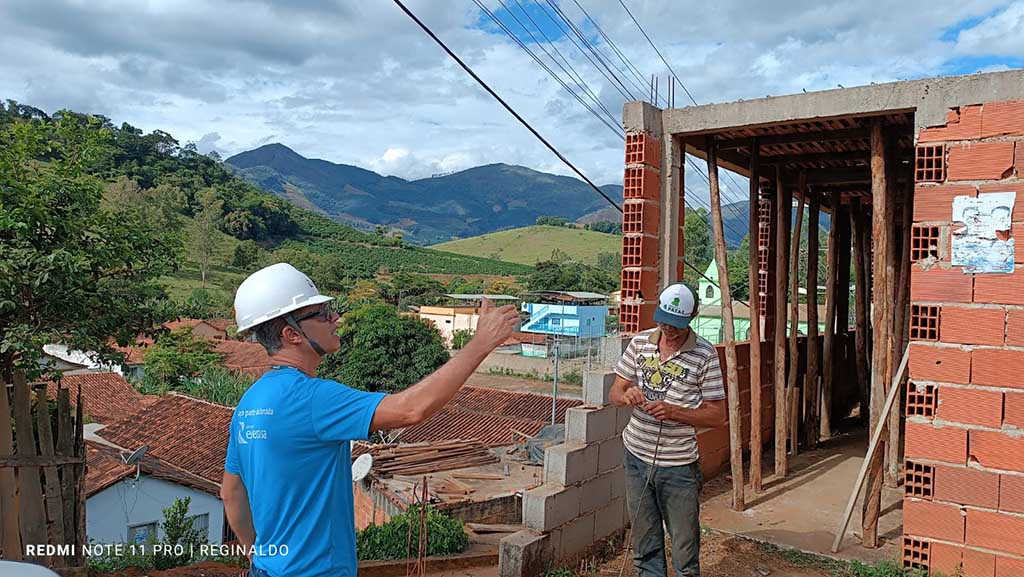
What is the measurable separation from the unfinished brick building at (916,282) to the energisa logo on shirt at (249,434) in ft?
9.29

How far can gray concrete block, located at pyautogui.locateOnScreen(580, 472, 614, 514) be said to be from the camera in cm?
516

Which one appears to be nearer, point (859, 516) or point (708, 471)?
point (859, 516)

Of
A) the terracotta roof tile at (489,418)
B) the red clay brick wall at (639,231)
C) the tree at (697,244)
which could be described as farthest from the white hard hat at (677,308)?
the tree at (697,244)

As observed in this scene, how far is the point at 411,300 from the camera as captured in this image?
54.4 metres

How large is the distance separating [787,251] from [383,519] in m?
6.86

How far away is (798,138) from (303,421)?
5799mm

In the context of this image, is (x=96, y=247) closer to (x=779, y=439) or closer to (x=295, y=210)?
(x=779, y=439)

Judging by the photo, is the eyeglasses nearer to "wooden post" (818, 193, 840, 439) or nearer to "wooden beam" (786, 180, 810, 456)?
"wooden beam" (786, 180, 810, 456)

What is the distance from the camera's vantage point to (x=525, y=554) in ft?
15.1

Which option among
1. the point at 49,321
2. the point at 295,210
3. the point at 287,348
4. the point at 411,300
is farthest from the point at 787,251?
the point at 295,210

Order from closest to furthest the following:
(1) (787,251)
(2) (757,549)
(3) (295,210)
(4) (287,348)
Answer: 1. (4) (287,348)
2. (2) (757,549)
3. (1) (787,251)
4. (3) (295,210)

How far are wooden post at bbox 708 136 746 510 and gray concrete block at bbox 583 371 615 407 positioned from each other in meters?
1.67

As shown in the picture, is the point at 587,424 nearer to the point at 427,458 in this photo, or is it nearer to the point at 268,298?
the point at 268,298

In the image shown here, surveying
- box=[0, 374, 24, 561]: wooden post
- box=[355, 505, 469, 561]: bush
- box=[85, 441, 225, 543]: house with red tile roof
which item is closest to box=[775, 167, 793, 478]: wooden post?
box=[355, 505, 469, 561]: bush
